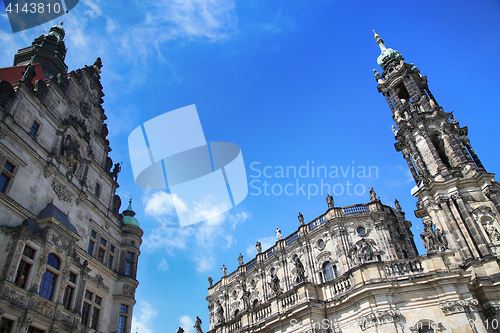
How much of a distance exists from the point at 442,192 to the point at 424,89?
51.0ft

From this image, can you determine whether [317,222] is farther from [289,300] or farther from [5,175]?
[5,175]

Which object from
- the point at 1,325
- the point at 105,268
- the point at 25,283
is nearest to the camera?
the point at 1,325

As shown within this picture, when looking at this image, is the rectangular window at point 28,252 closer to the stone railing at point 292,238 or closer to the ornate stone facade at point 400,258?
the ornate stone facade at point 400,258

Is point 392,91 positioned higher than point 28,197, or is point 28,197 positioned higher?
point 392,91

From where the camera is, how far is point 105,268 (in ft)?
85.3

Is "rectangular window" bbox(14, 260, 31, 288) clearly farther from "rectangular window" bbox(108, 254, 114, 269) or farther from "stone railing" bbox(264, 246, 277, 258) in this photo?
"stone railing" bbox(264, 246, 277, 258)

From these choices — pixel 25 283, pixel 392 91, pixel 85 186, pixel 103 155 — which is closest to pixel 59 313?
pixel 25 283

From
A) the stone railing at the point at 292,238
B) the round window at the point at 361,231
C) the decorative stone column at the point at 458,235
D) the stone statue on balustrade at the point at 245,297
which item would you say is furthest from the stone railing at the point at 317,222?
the decorative stone column at the point at 458,235

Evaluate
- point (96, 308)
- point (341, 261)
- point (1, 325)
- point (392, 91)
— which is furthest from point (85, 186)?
point (392, 91)

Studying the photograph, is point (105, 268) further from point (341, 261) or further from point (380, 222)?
point (380, 222)

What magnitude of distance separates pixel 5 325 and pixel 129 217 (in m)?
15.2

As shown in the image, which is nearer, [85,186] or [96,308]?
[96,308]

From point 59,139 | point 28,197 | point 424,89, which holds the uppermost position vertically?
point 424,89

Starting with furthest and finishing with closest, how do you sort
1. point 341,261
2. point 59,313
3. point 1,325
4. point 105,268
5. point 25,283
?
1. point 341,261
2. point 105,268
3. point 59,313
4. point 25,283
5. point 1,325
